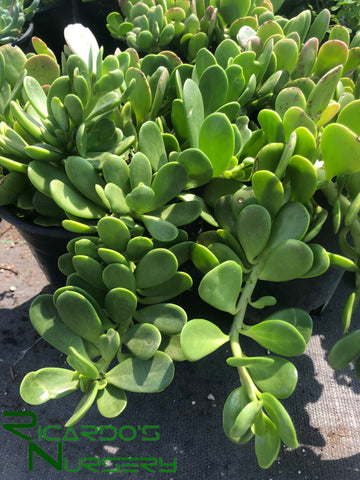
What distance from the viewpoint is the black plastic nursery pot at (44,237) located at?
80 centimetres

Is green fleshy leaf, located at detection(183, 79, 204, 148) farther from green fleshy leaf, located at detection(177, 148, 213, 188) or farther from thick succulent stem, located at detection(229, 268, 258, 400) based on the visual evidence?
thick succulent stem, located at detection(229, 268, 258, 400)

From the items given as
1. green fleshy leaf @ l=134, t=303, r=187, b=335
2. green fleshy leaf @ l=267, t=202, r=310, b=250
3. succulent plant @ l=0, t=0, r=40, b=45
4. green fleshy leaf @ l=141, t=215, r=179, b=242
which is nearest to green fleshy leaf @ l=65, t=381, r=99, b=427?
green fleshy leaf @ l=134, t=303, r=187, b=335

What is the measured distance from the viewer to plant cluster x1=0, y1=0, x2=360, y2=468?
0.60 meters

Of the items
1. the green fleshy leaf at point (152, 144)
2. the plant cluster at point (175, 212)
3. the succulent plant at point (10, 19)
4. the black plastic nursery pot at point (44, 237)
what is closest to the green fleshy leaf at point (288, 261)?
the plant cluster at point (175, 212)

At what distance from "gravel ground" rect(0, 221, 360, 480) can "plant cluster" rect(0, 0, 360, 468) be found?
0.69ft

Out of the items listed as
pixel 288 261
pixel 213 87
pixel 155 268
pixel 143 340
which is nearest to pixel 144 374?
pixel 143 340

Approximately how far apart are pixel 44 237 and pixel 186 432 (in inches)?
20.8

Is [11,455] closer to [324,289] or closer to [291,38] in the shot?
[324,289]

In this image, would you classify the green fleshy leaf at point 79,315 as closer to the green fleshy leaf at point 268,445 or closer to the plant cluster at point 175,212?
the plant cluster at point 175,212

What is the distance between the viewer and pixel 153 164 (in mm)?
690

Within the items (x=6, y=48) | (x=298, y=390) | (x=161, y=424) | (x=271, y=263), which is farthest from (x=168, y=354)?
Answer: (x=6, y=48)

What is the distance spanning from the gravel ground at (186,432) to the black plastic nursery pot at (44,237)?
0.32 metres

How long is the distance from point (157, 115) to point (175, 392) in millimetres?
633

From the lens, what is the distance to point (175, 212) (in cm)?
68
